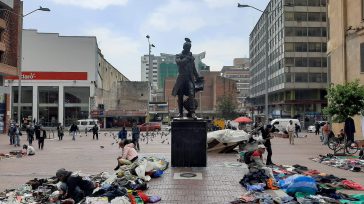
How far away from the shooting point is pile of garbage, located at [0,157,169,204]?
28.8 ft

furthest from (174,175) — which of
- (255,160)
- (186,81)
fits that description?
(186,81)

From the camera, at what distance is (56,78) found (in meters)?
58.8

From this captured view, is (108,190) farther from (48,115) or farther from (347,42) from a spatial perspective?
(48,115)

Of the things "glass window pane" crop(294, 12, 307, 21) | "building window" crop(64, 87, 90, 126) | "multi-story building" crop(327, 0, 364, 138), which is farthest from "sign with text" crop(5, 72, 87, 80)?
"multi-story building" crop(327, 0, 364, 138)

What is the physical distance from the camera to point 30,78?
58.8 m

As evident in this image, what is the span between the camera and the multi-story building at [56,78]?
193ft

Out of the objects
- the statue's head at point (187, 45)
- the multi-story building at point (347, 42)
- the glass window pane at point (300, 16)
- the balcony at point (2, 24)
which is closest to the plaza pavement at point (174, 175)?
the statue's head at point (187, 45)

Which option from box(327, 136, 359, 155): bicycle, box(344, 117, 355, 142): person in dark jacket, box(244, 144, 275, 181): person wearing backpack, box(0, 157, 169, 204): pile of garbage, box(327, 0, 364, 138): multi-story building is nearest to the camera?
A: box(0, 157, 169, 204): pile of garbage

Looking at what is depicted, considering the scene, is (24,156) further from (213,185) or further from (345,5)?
(345,5)

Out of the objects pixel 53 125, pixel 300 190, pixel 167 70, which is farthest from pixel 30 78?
pixel 167 70

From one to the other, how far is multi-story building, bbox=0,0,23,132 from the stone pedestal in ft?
106

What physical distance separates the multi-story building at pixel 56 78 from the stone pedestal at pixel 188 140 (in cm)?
4679

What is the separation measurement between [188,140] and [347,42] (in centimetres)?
2420

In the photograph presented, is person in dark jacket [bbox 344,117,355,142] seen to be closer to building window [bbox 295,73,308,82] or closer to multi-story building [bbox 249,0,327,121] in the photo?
multi-story building [bbox 249,0,327,121]
